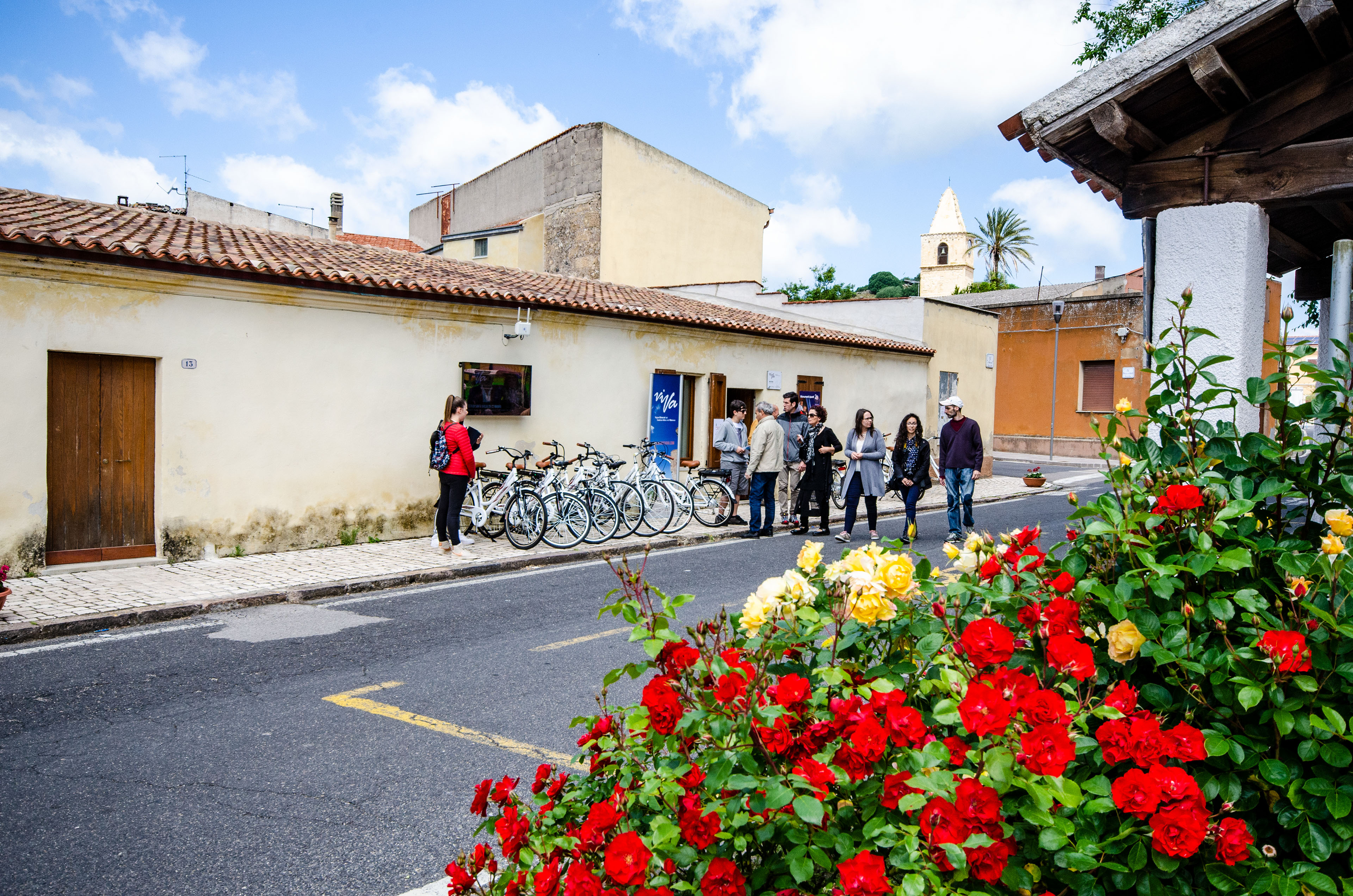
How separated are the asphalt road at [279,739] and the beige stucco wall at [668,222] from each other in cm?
1803

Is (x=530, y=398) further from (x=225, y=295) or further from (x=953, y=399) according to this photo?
(x=953, y=399)

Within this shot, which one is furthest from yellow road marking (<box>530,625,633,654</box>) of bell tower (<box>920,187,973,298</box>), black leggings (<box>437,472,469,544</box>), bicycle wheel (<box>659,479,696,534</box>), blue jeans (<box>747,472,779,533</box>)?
bell tower (<box>920,187,973,298</box>)

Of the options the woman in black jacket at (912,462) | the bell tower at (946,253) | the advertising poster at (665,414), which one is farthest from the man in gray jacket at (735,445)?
the bell tower at (946,253)

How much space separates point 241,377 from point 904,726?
404 inches

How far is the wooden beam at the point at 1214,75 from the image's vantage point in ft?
13.3

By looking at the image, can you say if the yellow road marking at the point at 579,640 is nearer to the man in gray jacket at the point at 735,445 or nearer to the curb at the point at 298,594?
the curb at the point at 298,594

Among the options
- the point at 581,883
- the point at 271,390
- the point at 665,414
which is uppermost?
the point at 271,390

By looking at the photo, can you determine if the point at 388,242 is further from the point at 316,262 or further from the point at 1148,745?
the point at 1148,745

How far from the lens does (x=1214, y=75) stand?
4.09 meters

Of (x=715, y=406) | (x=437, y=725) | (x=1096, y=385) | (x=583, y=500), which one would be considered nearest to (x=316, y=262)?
(x=583, y=500)

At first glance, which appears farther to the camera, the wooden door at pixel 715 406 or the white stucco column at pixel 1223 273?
the wooden door at pixel 715 406

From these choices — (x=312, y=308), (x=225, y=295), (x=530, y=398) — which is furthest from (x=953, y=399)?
(x=225, y=295)

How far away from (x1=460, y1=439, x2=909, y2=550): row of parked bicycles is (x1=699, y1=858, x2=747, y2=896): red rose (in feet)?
30.3

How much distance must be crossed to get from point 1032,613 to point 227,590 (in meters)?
8.03
